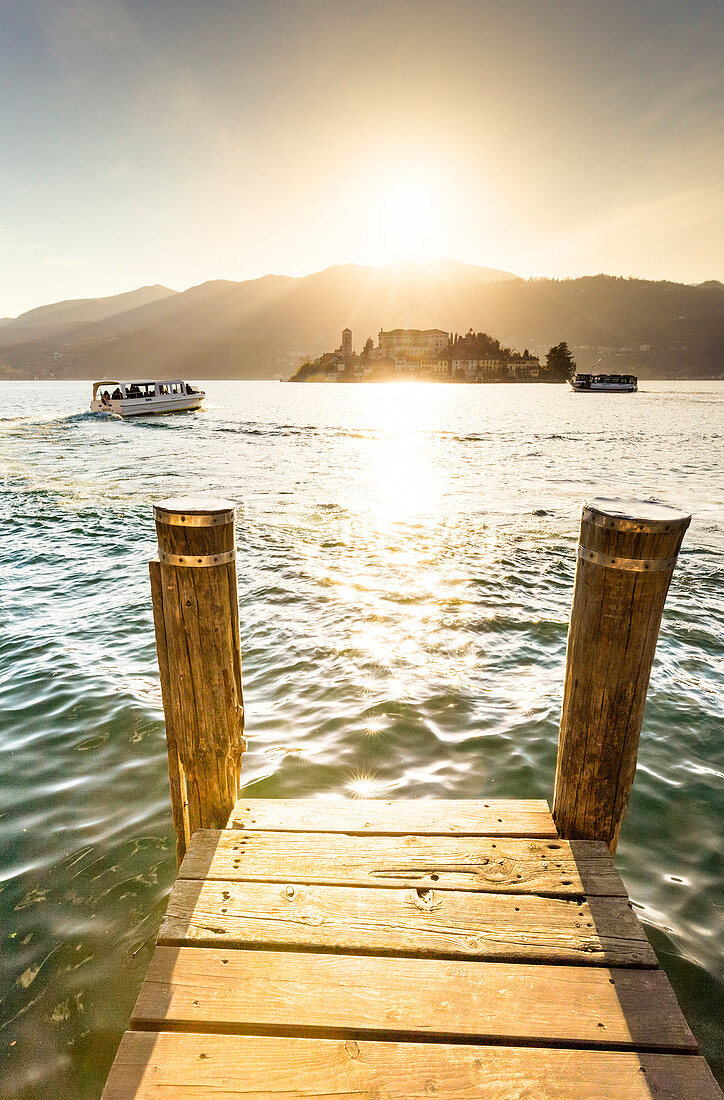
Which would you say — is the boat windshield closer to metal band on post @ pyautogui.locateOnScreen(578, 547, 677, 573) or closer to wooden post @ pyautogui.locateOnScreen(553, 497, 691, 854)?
wooden post @ pyautogui.locateOnScreen(553, 497, 691, 854)

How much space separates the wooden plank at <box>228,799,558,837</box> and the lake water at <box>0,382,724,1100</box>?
1057 mm

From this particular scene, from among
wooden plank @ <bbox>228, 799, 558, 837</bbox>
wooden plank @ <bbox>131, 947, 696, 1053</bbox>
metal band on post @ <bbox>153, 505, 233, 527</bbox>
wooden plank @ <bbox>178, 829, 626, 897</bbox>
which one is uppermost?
metal band on post @ <bbox>153, 505, 233, 527</bbox>

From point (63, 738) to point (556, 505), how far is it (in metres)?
15.3

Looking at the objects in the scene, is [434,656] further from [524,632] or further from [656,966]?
[656,966]

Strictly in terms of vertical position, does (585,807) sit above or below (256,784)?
above

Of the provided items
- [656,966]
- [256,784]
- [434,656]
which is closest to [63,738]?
[256,784]

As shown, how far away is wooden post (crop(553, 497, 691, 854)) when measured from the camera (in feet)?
9.46

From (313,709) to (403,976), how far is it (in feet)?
13.0

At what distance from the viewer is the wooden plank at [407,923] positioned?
8.75ft

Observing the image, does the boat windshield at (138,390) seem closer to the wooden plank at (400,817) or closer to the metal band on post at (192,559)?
the metal band on post at (192,559)

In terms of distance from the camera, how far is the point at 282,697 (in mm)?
6672

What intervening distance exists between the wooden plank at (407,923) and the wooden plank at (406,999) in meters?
0.06

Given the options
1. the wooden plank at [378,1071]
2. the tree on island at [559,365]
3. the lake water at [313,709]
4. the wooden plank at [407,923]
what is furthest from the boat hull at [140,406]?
the tree on island at [559,365]

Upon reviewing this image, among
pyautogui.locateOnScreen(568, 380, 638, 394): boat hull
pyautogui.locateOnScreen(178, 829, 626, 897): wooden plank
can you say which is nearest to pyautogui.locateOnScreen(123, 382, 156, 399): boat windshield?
pyautogui.locateOnScreen(178, 829, 626, 897): wooden plank
